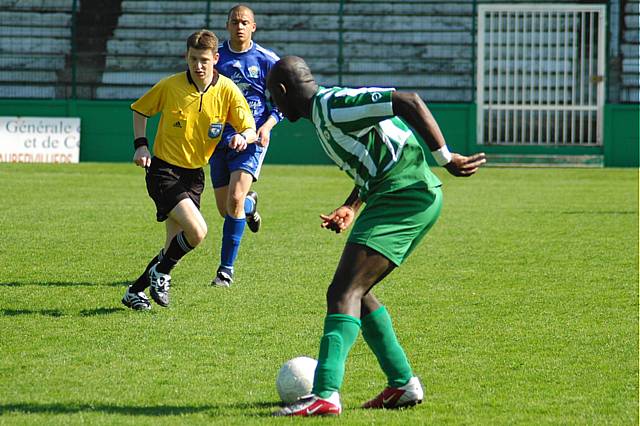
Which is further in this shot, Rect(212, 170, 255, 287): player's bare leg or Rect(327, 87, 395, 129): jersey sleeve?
Rect(212, 170, 255, 287): player's bare leg

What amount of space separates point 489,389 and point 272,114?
4.43 m

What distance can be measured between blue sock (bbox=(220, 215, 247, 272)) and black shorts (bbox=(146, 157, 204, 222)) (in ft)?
3.26

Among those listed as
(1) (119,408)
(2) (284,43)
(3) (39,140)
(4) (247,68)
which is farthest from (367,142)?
(2) (284,43)

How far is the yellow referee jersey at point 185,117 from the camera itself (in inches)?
305

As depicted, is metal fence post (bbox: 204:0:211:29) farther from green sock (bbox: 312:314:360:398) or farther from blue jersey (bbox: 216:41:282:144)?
green sock (bbox: 312:314:360:398)

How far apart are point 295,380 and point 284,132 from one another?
20354mm

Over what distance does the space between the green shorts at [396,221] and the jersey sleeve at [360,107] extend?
1.13 feet

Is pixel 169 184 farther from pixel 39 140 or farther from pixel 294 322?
pixel 39 140

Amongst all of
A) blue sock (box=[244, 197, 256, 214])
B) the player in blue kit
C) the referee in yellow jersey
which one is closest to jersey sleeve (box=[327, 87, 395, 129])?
the referee in yellow jersey

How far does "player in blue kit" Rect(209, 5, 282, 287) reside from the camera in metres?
8.85

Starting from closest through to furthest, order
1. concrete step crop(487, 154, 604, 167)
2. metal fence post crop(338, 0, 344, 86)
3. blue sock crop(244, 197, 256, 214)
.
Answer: blue sock crop(244, 197, 256, 214) < concrete step crop(487, 154, 604, 167) < metal fence post crop(338, 0, 344, 86)

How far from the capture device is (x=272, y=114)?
9.33m

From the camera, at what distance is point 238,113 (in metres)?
7.93

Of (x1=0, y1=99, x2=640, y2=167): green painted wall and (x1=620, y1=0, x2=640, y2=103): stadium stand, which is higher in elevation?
(x1=620, y1=0, x2=640, y2=103): stadium stand
